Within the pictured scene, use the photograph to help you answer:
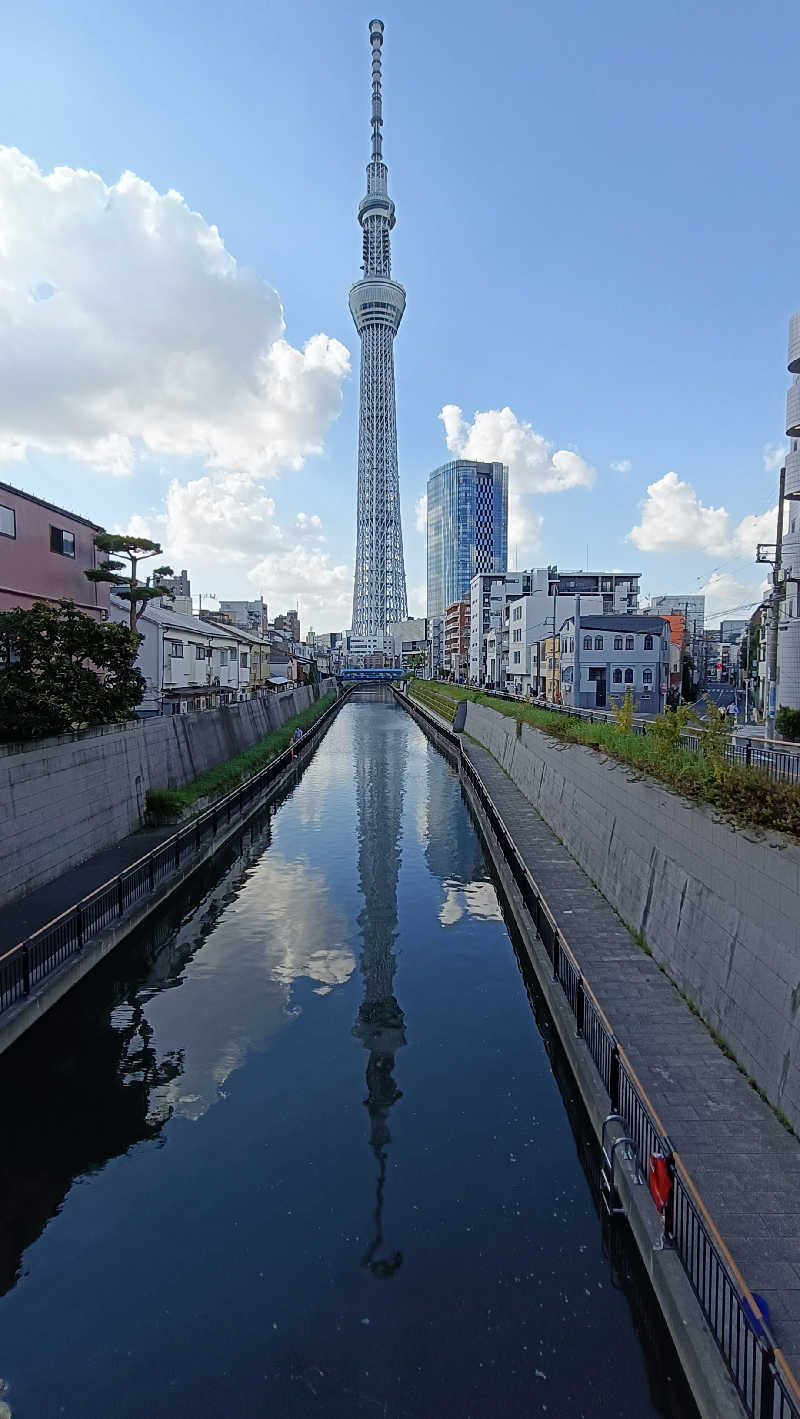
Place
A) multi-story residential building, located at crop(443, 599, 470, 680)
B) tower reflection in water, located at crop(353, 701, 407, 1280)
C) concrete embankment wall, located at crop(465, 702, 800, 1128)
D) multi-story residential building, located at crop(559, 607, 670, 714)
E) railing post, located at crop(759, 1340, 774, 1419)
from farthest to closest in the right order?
multi-story residential building, located at crop(443, 599, 470, 680), multi-story residential building, located at crop(559, 607, 670, 714), tower reflection in water, located at crop(353, 701, 407, 1280), concrete embankment wall, located at crop(465, 702, 800, 1128), railing post, located at crop(759, 1340, 774, 1419)

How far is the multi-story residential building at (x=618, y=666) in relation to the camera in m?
50.8

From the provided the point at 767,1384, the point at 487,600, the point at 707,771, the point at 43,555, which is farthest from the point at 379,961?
the point at 487,600

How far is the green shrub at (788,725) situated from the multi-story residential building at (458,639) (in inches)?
3659

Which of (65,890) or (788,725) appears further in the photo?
(788,725)

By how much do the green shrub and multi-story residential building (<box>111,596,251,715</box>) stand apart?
71.6 feet

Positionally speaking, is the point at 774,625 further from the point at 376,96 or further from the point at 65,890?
the point at 376,96

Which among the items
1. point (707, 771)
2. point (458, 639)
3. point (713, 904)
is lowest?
point (713, 904)

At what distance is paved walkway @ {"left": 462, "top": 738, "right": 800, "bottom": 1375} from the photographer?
5.82 meters

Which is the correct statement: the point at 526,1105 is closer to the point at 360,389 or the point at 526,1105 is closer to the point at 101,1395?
the point at 101,1395

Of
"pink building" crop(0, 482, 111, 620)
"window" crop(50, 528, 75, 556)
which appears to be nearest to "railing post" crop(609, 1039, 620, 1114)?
"pink building" crop(0, 482, 111, 620)

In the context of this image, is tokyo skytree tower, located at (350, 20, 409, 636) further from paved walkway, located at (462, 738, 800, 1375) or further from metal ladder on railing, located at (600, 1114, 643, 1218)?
metal ladder on railing, located at (600, 1114, 643, 1218)

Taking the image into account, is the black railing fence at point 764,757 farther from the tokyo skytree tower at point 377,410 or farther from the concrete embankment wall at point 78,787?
the tokyo skytree tower at point 377,410

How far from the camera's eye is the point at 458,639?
127 m

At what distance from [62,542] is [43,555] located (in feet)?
5.14
